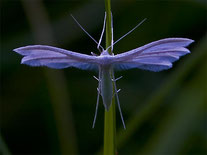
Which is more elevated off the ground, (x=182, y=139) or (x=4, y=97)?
(x=4, y=97)

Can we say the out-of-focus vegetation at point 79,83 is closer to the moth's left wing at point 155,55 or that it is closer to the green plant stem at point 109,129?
the moth's left wing at point 155,55

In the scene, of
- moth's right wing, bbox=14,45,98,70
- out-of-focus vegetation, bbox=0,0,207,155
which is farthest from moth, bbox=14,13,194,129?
out-of-focus vegetation, bbox=0,0,207,155

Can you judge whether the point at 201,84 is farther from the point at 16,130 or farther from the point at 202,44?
the point at 16,130

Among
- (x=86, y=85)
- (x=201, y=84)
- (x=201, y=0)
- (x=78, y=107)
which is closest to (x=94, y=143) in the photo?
(x=78, y=107)

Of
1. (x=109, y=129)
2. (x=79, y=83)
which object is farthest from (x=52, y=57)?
(x=79, y=83)

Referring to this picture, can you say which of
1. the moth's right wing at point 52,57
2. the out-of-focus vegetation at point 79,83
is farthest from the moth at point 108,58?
the out-of-focus vegetation at point 79,83

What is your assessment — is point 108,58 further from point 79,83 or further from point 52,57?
point 79,83

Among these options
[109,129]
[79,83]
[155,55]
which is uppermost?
[155,55]
